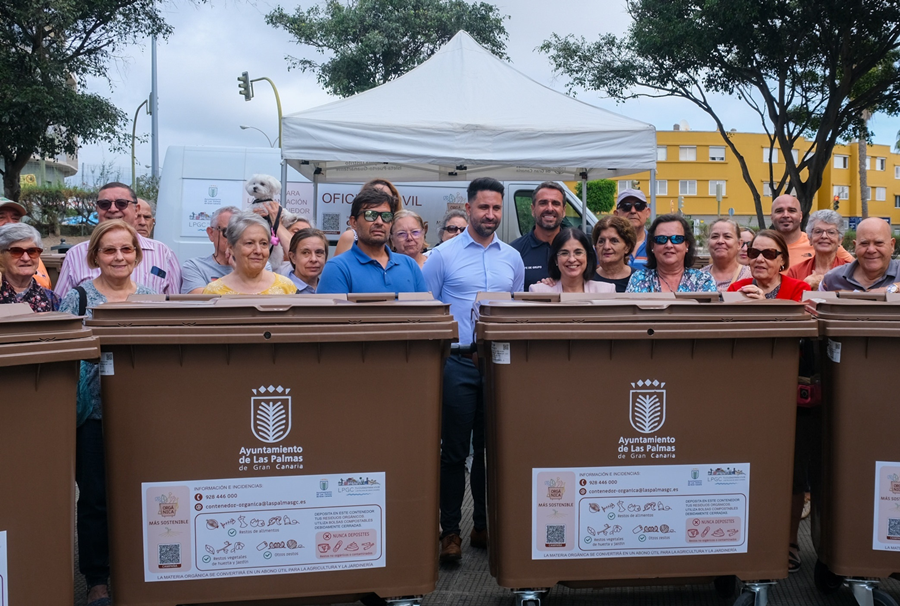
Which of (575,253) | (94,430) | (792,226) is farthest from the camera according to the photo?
(792,226)

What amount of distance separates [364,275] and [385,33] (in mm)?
19940

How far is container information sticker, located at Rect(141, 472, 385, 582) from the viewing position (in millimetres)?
2896

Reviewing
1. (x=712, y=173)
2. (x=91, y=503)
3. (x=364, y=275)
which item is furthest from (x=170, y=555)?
(x=712, y=173)

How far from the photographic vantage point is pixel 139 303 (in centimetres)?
289

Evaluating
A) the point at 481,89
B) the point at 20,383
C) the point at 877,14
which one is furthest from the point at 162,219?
the point at 877,14

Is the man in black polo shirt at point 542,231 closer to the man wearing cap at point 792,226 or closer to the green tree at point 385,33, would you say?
the man wearing cap at point 792,226

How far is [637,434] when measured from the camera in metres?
3.12

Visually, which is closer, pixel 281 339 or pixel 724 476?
pixel 281 339

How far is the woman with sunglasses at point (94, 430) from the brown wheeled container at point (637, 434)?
1763mm

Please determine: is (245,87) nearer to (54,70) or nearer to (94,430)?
(54,70)

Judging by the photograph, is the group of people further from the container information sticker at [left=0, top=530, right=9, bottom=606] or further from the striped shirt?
the container information sticker at [left=0, top=530, right=9, bottom=606]

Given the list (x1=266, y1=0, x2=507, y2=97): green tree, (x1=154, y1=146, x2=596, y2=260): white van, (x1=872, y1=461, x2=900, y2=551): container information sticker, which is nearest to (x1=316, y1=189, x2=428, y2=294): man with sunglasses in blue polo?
(x1=872, y1=461, x2=900, y2=551): container information sticker

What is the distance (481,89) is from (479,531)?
195 inches

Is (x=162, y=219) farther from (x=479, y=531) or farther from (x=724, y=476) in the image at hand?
(x=724, y=476)
